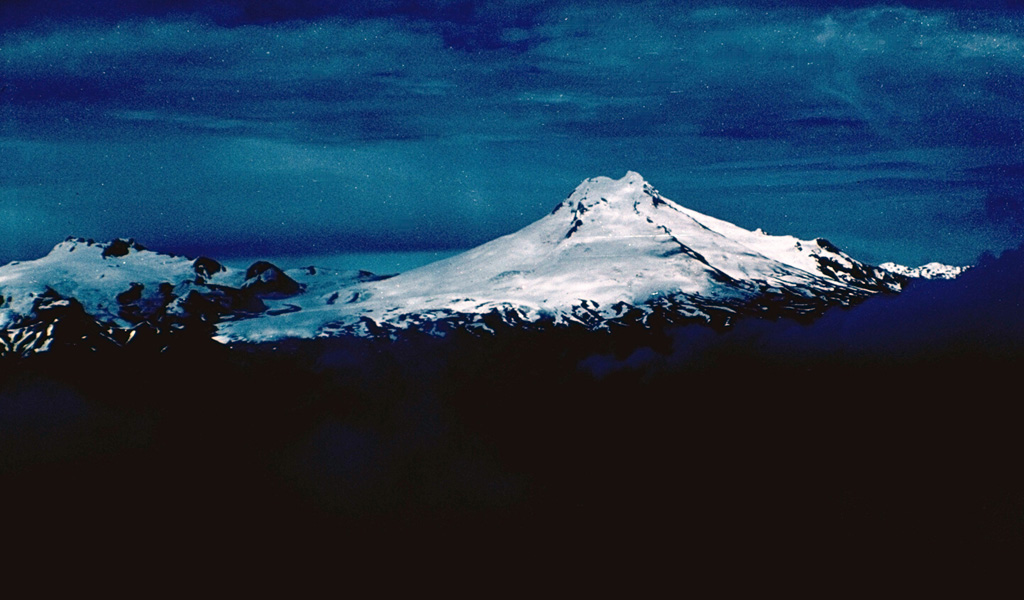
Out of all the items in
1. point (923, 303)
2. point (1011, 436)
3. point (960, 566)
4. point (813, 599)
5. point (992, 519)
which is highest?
point (923, 303)

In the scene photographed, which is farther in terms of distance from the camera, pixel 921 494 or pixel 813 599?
pixel 813 599

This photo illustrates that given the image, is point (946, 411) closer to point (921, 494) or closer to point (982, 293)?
point (921, 494)

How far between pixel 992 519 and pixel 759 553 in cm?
8599

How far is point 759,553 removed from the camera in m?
184

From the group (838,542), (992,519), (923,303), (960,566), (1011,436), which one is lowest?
(838,542)

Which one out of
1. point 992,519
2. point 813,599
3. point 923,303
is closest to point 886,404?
point 923,303

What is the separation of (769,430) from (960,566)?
2859 inches

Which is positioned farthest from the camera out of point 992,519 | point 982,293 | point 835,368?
point 835,368

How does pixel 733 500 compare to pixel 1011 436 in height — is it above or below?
below

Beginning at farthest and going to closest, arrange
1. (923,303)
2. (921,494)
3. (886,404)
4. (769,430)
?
(769,430)
(886,404)
(921,494)
(923,303)

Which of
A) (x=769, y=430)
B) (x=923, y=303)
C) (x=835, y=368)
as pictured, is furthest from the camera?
(x=769, y=430)

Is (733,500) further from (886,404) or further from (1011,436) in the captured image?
(1011,436)

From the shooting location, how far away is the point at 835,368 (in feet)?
506

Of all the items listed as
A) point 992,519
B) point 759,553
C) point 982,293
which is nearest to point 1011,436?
point 992,519
